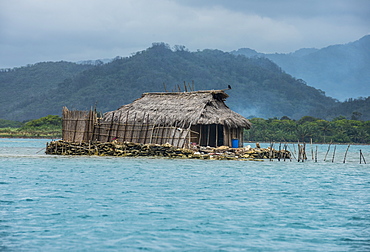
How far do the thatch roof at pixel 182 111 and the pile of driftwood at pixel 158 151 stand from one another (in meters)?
1.72

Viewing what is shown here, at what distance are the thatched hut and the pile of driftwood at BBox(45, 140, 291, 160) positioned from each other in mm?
794

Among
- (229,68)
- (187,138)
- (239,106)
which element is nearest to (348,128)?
(187,138)

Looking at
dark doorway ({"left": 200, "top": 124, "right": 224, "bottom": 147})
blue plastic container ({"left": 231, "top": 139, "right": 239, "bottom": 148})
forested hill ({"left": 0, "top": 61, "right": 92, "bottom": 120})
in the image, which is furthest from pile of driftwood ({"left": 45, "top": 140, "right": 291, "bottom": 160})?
forested hill ({"left": 0, "top": 61, "right": 92, "bottom": 120})

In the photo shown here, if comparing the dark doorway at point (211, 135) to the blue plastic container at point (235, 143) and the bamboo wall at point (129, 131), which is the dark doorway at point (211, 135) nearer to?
the bamboo wall at point (129, 131)

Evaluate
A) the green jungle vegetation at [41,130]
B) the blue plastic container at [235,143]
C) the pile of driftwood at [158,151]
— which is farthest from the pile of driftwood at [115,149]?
the green jungle vegetation at [41,130]

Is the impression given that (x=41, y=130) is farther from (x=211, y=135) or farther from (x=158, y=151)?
(x=158, y=151)

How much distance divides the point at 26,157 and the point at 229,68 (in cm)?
15762

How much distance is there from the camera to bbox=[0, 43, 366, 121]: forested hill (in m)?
141

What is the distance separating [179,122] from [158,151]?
232 cm

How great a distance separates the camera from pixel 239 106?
520 feet

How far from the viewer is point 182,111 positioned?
101 feet

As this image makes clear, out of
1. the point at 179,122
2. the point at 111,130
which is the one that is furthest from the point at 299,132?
the point at 111,130

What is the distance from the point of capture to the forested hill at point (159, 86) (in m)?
141

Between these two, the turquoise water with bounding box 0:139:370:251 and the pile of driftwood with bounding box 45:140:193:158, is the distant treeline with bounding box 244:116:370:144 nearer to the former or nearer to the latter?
the pile of driftwood with bounding box 45:140:193:158
